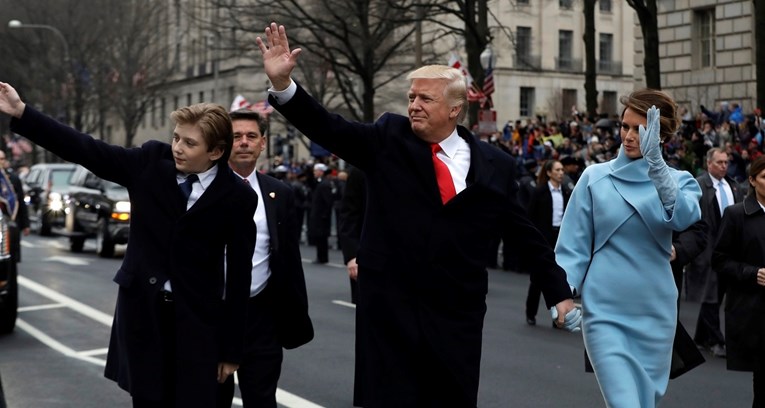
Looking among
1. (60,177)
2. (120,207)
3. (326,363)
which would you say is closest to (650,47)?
(120,207)

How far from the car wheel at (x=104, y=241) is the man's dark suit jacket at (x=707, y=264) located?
12568 mm

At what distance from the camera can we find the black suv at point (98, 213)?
24203mm

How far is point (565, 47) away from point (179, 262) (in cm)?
7120

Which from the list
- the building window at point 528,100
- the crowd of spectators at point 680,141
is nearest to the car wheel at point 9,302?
the crowd of spectators at point 680,141

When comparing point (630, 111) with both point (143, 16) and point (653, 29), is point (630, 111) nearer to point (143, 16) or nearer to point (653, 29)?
point (653, 29)

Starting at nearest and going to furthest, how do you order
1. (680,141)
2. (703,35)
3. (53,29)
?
(680,141), (703,35), (53,29)

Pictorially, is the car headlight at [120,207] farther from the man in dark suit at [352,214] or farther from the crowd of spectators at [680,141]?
the man in dark suit at [352,214]

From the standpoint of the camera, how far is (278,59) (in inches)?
197

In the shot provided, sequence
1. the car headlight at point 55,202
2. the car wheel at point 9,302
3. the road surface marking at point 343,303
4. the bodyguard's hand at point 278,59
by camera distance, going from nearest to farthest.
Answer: the bodyguard's hand at point 278,59
the car wheel at point 9,302
the road surface marking at point 343,303
the car headlight at point 55,202

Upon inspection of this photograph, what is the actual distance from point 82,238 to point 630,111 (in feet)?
71.3

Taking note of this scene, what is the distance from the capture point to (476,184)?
5.45 meters

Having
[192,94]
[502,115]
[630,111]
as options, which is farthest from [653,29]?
[192,94]

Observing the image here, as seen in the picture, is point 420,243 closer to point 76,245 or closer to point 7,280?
point 7,280

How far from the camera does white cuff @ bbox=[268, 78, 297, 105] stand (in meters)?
5.06
